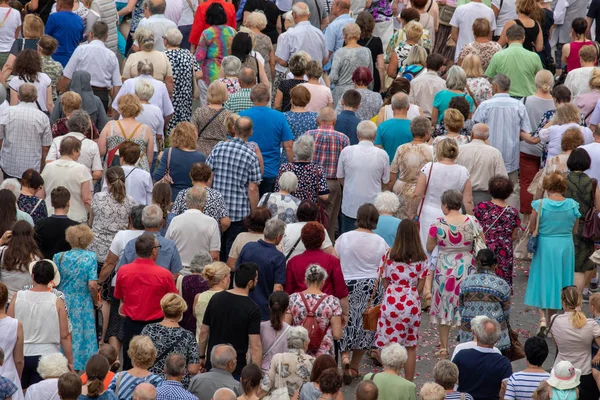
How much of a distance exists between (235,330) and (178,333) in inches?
18.2

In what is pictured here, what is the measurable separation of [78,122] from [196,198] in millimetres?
2056

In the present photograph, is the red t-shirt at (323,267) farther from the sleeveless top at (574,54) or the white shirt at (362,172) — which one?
the sleeveless top at (574,54)

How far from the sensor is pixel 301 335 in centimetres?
1022

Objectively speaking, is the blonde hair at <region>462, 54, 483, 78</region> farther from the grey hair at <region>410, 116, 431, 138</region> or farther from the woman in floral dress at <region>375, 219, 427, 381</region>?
the woman in floral dress at <region>375, 219, 427, 381</region>

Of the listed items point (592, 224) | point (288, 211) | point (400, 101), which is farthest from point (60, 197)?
point (592, 224)

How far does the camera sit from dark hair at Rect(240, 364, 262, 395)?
9.52 meters

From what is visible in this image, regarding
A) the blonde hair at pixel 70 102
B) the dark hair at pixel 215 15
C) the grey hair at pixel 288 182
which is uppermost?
the dark hair at pixel 215 15

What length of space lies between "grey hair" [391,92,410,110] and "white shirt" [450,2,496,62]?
4.42 m

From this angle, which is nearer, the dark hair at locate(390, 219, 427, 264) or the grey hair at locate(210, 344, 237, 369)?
the grey hair at locate(210, 344, 237, 369)

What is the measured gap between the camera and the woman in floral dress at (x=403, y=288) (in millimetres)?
11695

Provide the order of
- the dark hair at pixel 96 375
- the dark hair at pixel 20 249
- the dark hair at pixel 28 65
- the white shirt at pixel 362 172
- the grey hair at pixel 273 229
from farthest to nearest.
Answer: the dark hair at pixel 28 65, the white shirt at pixel 362 172, the grey hair at pixel 273 229, the dark hair at pixel 20 249, the dark hair at pixel 96 375

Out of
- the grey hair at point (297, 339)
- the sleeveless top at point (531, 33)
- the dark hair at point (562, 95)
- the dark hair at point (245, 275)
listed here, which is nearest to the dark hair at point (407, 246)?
the dark hair at point (245, 275)

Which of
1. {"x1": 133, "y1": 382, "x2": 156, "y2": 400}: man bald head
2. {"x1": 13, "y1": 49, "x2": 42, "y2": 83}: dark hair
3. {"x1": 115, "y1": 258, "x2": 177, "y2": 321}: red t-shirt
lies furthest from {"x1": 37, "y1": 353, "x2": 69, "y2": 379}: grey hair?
{"x1": 13, "y1": 49, "x2": 42, "y2": 83}: dark hair

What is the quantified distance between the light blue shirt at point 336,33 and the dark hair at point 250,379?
353 inches
